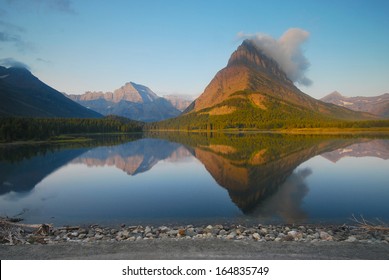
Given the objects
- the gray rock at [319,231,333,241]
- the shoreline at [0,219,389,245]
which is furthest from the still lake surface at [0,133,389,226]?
the gray rock at [319,231,333,241]

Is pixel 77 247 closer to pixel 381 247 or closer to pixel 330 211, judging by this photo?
pixel 381 247

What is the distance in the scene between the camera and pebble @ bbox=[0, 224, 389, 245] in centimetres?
1631

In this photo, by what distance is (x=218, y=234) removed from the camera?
18062 millimetres

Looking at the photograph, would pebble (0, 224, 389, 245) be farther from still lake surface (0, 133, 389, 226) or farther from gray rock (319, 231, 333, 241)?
still lake surface (0, 133, 389, 226)

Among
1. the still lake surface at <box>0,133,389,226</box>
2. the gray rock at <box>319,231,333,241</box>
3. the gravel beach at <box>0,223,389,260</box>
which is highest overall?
the gravel beach at <box>0,223,389,260</box>

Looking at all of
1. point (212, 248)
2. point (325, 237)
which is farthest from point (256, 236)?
point (212, 248)

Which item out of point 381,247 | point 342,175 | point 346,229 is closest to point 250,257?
point 381,247

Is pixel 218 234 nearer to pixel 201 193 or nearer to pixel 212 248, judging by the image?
pixel 212 248

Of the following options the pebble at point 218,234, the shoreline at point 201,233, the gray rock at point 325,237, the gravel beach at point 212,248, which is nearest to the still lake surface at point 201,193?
the shoreline at point 201,233

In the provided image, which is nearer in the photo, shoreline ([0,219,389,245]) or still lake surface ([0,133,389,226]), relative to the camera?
shoreline ([0,219,389,245])

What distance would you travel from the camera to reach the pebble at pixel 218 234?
16.3 meters

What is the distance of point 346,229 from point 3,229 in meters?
21.6

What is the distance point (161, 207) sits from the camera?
2770 centimetres

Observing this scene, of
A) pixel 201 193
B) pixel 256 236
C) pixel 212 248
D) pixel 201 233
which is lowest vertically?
pixel 201 193
